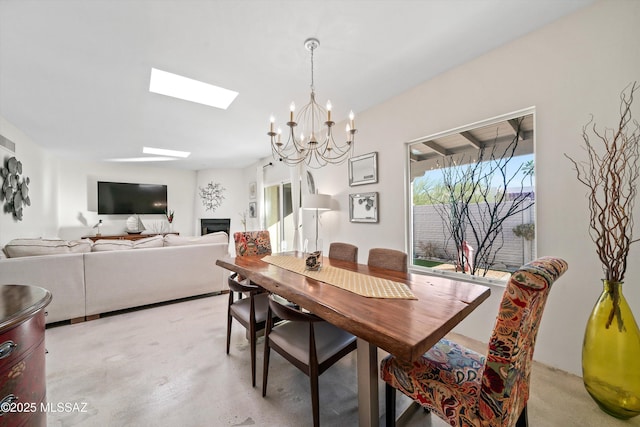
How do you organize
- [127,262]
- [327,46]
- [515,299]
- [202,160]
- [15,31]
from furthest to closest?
[202,160]
[127,262]
[327,46]
[15,31]
[515,299]

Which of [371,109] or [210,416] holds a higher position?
[371,109]

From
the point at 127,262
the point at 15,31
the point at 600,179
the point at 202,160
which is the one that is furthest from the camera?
the point at 202,160

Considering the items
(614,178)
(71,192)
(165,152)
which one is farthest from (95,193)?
(614,178)

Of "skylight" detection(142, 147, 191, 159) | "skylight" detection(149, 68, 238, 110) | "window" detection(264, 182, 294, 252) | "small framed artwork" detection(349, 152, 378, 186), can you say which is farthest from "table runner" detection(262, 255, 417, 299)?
"skylight" detection(142, 147, 191, 159)

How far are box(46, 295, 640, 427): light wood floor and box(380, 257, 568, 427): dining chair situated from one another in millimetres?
499

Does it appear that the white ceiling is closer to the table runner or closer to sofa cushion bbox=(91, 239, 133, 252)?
sofa cushion bbox=(91, 239, 133, 252)

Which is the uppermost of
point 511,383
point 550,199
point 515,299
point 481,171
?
point 481,171

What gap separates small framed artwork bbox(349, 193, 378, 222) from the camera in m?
3.11

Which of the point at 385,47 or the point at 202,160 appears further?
the point at 202,160

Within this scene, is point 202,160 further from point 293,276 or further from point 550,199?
point 550,199

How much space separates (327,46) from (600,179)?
213 centimetres

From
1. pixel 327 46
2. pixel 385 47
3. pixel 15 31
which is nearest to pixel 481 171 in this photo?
pixel 385 47

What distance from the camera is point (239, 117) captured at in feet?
11.0

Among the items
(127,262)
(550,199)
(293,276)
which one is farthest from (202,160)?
(550,199)
